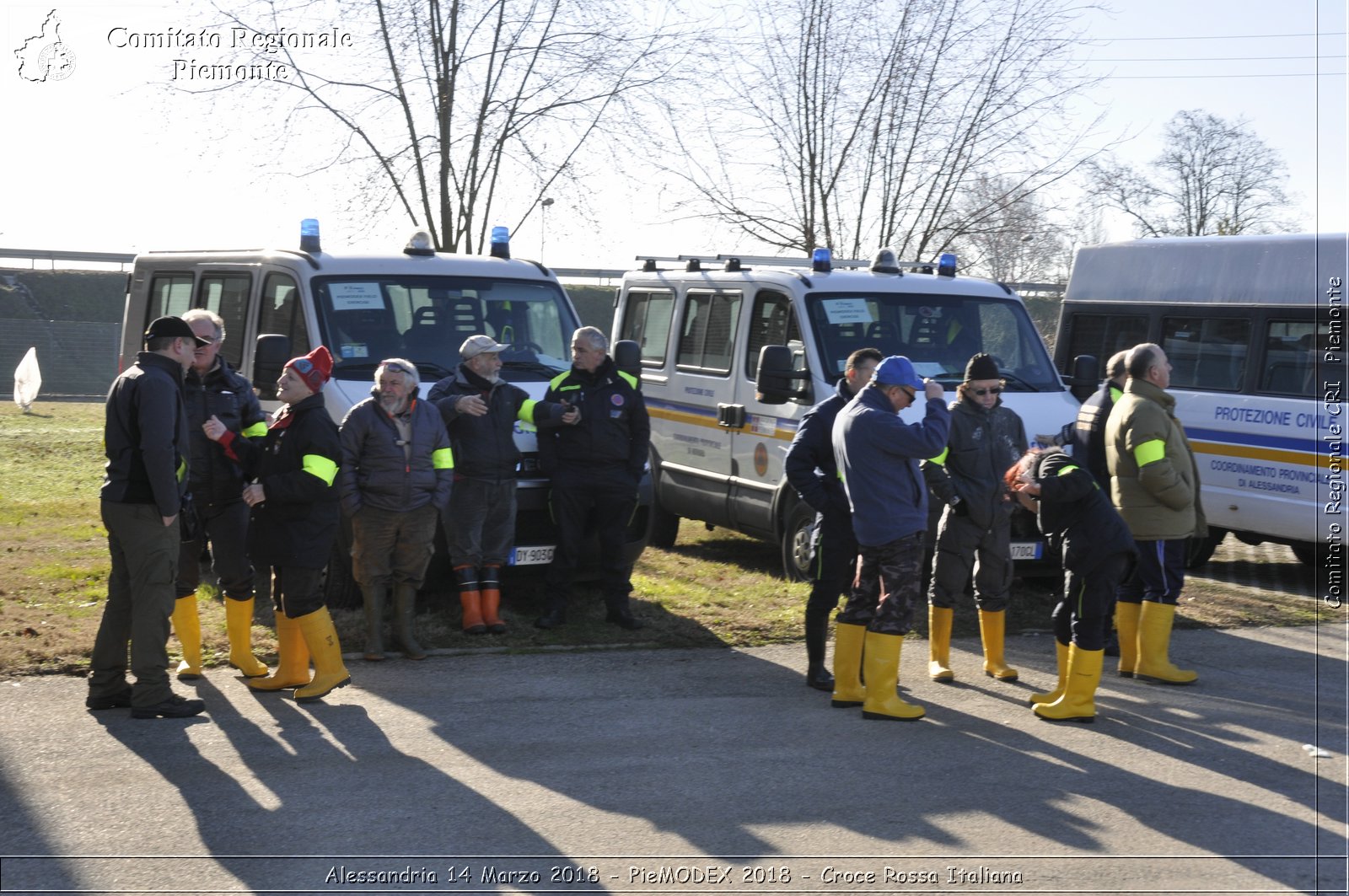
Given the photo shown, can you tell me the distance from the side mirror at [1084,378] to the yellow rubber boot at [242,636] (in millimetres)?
5961

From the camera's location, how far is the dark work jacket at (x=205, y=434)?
7.78 meters

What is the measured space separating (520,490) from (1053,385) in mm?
4100

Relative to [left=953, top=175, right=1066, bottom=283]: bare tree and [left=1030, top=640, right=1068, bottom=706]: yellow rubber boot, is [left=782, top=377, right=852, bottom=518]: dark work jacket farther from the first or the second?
[left=953, top=175, right=1066, bottom=283]: bare tree

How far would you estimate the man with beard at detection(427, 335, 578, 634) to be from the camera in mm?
8891

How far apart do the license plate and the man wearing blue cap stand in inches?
105

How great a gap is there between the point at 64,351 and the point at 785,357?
34940 mm

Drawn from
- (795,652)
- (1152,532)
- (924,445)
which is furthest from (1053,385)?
(924,445)

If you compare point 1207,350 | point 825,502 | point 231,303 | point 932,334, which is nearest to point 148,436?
point 825,502

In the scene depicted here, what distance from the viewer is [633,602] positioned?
1017 centimetres

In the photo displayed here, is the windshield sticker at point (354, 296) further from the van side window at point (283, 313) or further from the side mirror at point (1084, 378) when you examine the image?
the side mirror at point (1084, 378)

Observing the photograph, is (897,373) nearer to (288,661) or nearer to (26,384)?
(288,661)

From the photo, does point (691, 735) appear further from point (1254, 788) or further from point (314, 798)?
point (1254, 788)

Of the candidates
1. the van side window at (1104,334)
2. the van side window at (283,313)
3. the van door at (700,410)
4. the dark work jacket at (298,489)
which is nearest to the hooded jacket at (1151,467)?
the van door at (700,410)

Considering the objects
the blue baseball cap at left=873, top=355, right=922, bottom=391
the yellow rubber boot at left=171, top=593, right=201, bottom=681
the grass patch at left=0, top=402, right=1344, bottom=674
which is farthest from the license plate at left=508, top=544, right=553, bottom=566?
the blue baseball cap at left=873, top=355, right=922, bottom=391
